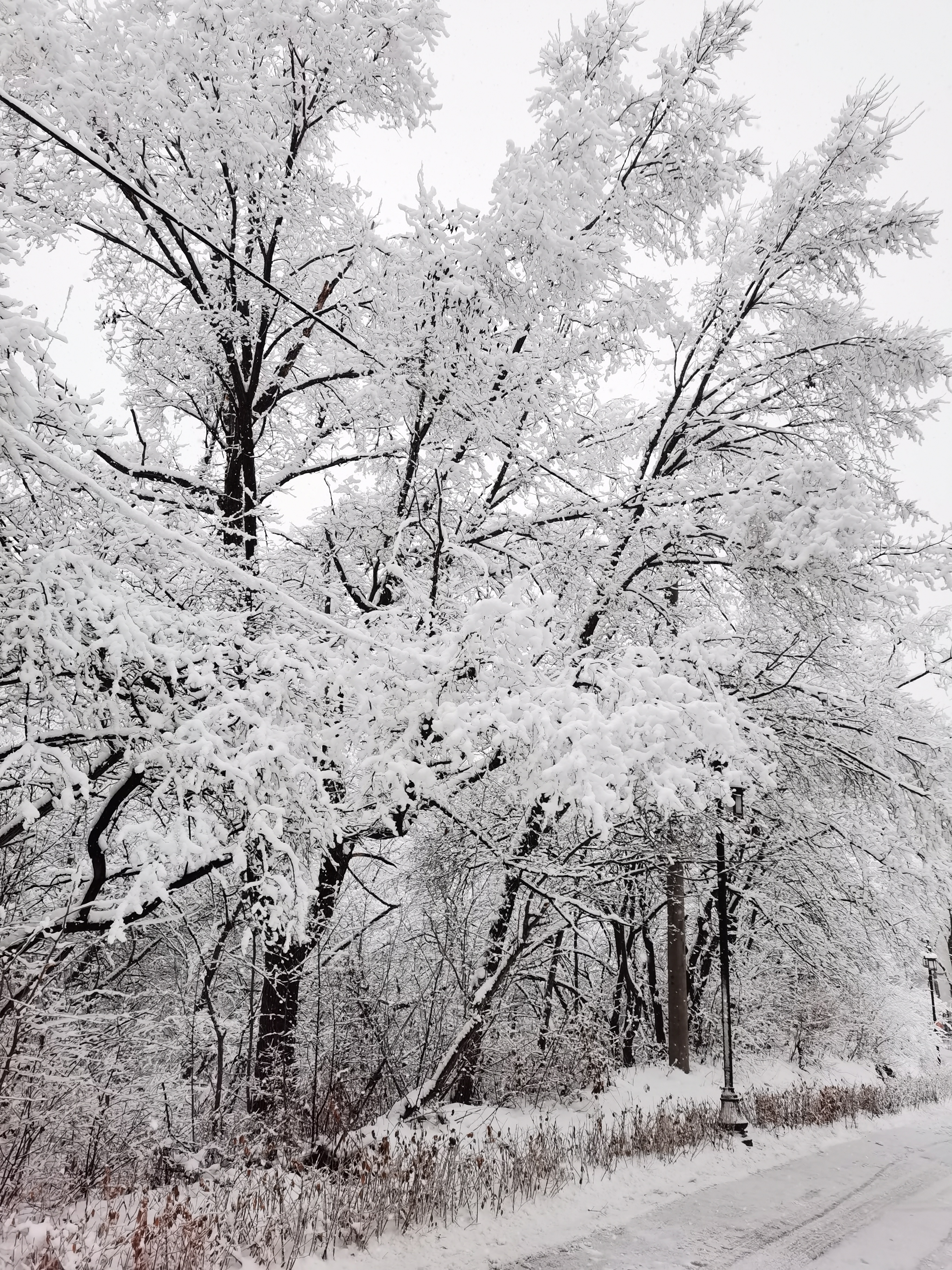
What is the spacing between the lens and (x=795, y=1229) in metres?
5.77

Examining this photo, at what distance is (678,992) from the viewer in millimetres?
12031

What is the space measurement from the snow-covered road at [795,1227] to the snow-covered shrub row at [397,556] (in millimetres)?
2168

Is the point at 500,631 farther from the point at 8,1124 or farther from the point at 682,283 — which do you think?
the point at 682,283

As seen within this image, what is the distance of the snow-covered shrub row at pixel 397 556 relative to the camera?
369cm

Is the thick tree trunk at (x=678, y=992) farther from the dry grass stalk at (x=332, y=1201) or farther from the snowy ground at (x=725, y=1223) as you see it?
the dry grass stalk at (x=332, y=1201)

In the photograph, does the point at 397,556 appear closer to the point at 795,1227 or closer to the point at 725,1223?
the point at 725,1223

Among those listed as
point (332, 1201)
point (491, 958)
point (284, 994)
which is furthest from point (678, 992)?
point (332, 1201)

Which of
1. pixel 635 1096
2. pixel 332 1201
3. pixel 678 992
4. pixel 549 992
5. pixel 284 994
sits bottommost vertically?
pixel 635 1096

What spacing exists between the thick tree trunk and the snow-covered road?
3340 millimetres

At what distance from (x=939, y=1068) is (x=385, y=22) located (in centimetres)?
2813

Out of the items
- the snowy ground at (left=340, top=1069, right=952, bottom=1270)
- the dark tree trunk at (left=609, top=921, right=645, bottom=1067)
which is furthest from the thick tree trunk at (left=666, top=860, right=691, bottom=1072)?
the snowy ground at (left=340, top=1069, right=952, bottom=1270)

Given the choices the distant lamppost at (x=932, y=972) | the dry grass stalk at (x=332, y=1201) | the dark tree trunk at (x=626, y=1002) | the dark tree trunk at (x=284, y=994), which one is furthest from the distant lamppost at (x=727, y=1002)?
the distant lamppost at (x=932, y=972)

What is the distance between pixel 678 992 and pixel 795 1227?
636 cm

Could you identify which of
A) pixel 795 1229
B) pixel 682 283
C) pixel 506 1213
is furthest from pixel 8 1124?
pixel 682 283
